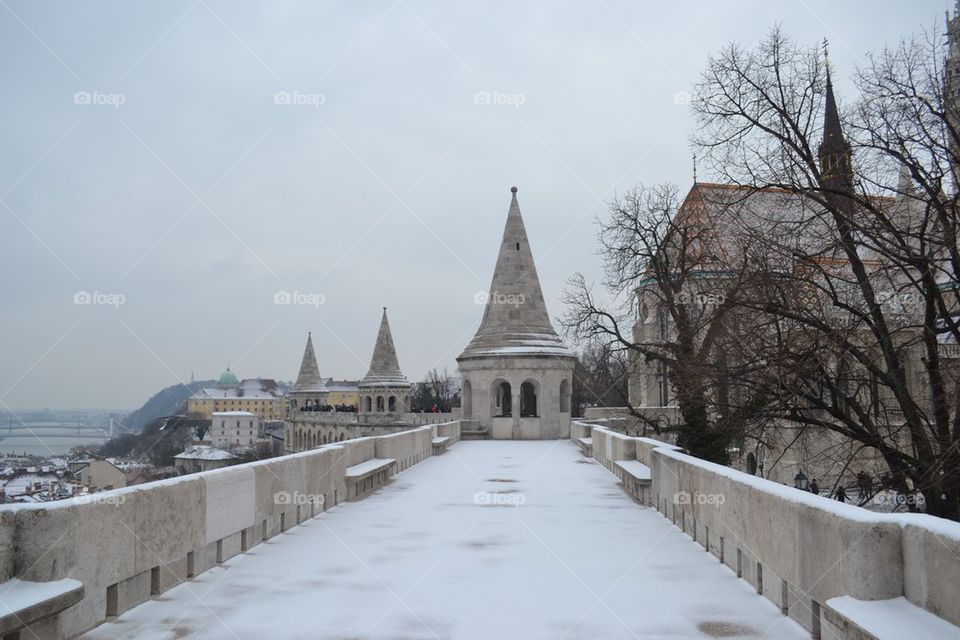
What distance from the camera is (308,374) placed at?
256 feet

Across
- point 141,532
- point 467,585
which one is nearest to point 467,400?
point 467,585

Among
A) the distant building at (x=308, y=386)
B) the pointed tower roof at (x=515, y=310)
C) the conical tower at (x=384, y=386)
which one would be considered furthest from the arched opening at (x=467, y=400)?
the distant building at (x=308, y=386)

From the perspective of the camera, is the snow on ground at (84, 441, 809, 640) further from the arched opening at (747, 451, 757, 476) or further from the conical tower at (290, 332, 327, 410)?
the conical tower at (290, 332, 327, 410)

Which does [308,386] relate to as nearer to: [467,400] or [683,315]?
[467,400]

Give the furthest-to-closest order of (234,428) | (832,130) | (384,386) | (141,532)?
(234,428)
(384,386)
(832,130)
(141,532)

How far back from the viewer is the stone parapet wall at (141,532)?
13.1ft

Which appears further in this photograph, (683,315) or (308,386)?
(308,386)

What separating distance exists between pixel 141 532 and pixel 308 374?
74.8 meters

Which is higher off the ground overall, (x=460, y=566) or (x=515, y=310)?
(x=515, y=310)

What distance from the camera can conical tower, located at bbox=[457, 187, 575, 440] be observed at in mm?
27141

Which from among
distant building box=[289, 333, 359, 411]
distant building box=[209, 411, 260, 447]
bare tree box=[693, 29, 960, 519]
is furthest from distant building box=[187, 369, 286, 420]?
bare tree box=[693, 29, 960, 519]

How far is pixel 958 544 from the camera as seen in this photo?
317cm

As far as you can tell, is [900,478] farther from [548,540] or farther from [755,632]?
[755,632]

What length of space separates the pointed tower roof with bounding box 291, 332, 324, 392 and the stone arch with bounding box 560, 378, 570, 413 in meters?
51.5
